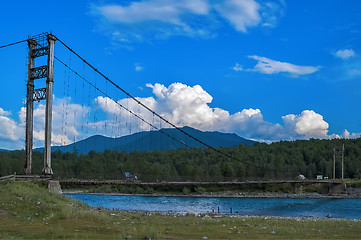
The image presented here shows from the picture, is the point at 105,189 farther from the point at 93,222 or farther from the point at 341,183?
the point at 93,222

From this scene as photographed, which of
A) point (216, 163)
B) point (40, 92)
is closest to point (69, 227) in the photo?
point (40, 92)

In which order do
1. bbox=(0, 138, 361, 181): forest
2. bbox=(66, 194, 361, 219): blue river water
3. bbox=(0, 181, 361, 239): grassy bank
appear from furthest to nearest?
bbox=(0, 138, 361, 181): forest
bbox=(66, 194, 361, 219): blue river water
bbox=(0, 181, 361, 239): grassy bank

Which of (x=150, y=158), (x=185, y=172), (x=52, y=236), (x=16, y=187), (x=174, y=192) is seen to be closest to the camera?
(x=52, y=236)

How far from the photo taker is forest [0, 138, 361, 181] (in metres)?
118

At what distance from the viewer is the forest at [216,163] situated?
117875mm

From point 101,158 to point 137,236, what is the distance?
12662cm

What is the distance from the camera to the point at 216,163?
15575cm

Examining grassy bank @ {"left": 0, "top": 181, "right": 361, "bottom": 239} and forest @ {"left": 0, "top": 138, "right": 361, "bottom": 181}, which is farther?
forest @ {"left": 0, "top": 138, "right": 361, "bottom": 181}

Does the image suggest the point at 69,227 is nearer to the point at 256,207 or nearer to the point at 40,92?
the point at 40,92

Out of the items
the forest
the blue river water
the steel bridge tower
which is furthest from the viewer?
the forest

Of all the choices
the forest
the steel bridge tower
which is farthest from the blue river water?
the forest

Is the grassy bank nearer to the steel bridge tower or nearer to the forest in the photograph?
the steel bridge tower

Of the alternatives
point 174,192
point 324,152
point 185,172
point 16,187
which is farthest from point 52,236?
point 324,152

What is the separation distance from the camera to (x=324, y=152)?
15775cm
